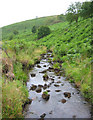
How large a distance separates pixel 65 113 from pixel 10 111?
2.43 meters

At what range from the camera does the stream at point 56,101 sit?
5.56 meters

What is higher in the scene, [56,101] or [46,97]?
[46,97]

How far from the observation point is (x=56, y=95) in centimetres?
710

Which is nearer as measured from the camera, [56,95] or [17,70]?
[56,95]

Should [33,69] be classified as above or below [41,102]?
above

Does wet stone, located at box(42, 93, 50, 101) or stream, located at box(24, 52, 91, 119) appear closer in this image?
stream, located at box(24, 52, 91, 119)

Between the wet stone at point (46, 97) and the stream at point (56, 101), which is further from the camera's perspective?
the wet stone at point (46, 97)

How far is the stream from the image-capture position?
5.56 metres

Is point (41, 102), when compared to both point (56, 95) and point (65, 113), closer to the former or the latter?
point (56, 95)

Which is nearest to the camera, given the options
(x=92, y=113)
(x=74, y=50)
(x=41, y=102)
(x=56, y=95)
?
(x=92, y=113)

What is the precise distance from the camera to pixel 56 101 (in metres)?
6.56

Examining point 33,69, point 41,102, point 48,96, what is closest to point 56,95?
point 48,96

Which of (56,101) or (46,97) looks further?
(46,97)

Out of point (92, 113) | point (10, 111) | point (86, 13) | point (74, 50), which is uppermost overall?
point (86, 13)
